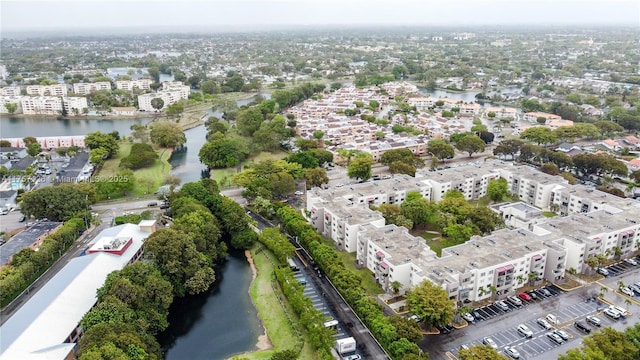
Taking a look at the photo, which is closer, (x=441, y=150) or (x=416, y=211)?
(x=416, y=211)

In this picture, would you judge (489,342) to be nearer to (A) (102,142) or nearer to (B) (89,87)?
(A) (102,142)

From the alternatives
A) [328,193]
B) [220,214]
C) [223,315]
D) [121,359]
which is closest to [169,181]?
[220,214]

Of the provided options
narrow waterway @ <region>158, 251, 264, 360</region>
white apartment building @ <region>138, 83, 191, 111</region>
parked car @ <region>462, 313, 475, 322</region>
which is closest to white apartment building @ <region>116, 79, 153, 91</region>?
white apartment building @ <region>138, 83, 191, 111</region>

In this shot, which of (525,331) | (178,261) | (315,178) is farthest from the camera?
(315,178)

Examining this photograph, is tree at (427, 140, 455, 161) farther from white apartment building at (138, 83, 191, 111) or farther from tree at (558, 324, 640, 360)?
white apartment building at (138, 83, 191, 111)

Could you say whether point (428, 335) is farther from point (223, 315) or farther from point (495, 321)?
point (223, 315)

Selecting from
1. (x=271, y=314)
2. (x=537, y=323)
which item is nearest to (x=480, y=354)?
(x=537, y=323)

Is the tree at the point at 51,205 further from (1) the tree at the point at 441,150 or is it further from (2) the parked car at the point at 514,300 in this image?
(1) the tree at the point at 441,150

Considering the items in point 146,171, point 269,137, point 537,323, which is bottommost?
point 537,323
